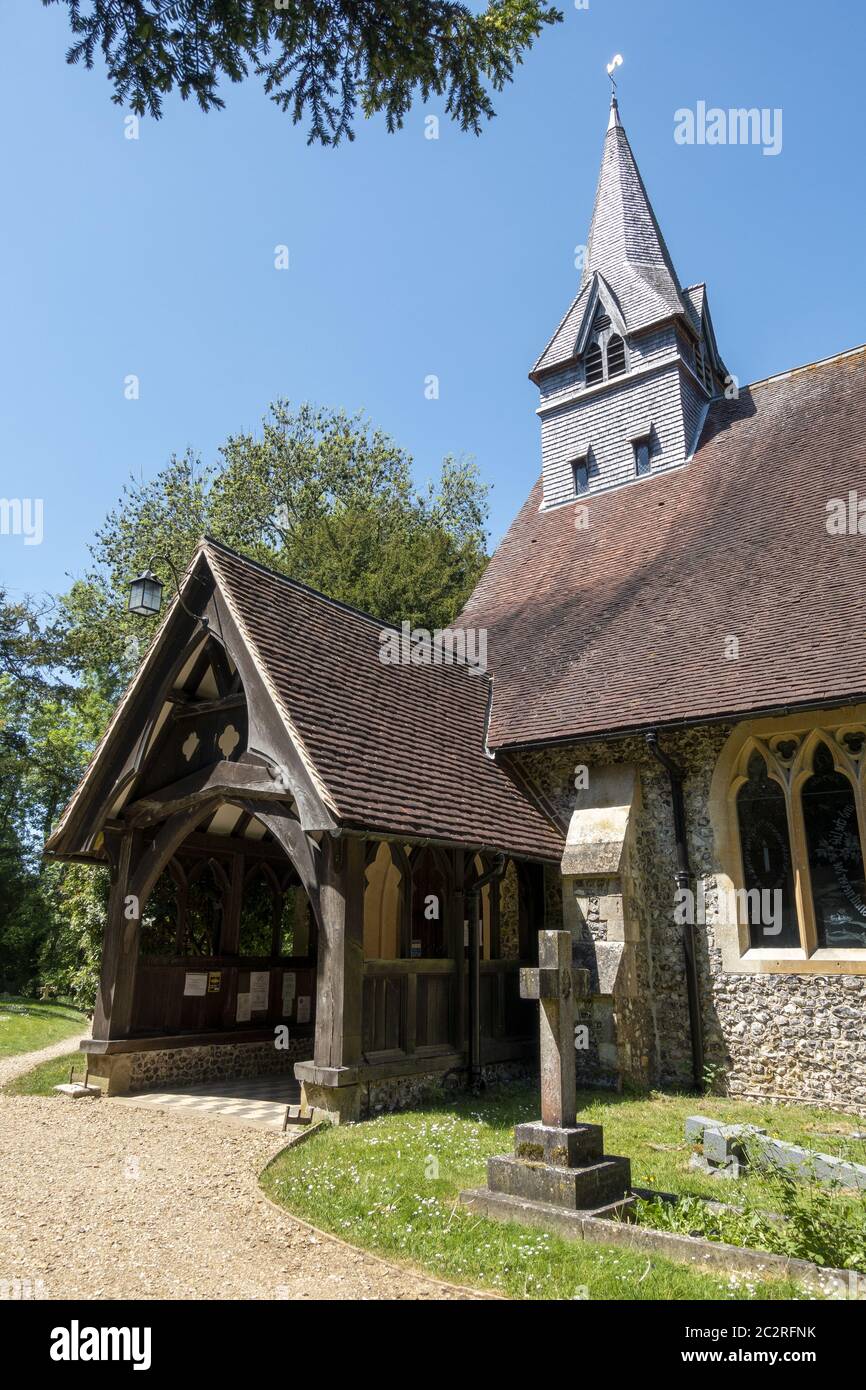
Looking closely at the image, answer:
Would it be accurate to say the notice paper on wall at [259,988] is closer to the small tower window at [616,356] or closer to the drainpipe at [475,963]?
the drainpipe at [475,963]

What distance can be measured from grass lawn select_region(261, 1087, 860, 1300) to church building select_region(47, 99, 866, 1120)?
2.16 ft

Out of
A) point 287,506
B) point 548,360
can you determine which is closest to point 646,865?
point 548,360

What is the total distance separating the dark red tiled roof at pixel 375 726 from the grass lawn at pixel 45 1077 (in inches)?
204

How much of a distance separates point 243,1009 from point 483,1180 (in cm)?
632

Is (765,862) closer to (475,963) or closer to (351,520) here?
(475,963)

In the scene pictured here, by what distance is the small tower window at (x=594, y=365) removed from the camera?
1814 cm

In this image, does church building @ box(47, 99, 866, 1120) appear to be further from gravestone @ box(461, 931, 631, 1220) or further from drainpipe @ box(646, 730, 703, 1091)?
gravestone @ box(461, 931, 631, 1220)

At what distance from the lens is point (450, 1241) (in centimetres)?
449

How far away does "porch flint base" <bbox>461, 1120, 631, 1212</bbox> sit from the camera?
489 centimetres

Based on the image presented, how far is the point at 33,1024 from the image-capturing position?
17.8 m

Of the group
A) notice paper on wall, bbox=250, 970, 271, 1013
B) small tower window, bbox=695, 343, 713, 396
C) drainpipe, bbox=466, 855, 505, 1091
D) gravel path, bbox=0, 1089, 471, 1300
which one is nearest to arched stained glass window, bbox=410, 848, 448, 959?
drainpipe, bbox=466, 855, 505, 1091

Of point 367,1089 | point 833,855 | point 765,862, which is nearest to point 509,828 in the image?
point 765,862
